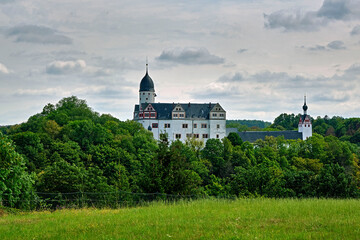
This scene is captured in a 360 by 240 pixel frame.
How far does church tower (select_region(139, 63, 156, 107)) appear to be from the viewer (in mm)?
105775

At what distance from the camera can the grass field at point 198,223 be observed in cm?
1338

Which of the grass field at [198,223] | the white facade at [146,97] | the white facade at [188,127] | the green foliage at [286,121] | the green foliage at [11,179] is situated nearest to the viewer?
the grass field at [198,223]

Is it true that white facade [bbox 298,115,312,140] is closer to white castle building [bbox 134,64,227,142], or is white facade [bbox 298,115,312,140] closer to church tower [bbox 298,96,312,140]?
church tower [bbox 298,96,312,140]

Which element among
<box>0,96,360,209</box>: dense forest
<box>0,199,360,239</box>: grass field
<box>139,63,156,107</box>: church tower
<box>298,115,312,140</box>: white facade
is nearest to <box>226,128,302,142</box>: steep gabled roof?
<box>298,115,312,140</box>: white facade

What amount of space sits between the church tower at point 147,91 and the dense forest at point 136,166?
12.1 m

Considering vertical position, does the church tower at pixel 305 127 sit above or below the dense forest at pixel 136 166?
above

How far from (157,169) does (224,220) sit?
1305 cm

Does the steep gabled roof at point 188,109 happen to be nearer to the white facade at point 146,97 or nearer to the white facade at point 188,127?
the white facade at point 188,127

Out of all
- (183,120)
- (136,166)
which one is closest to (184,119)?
(183,120)

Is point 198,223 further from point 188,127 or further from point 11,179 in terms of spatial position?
point 188,127

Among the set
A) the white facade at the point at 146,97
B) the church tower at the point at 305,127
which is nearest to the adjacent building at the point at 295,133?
the church tower at the point at 305,127

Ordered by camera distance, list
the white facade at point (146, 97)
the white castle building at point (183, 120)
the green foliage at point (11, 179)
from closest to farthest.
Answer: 1. the green foliage at point (11, 179)
2. the white castle building at point (183, 120)
3. the white facade at point (146, 97)

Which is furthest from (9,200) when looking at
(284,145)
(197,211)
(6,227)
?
(284,145)

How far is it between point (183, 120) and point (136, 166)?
43.5 m
